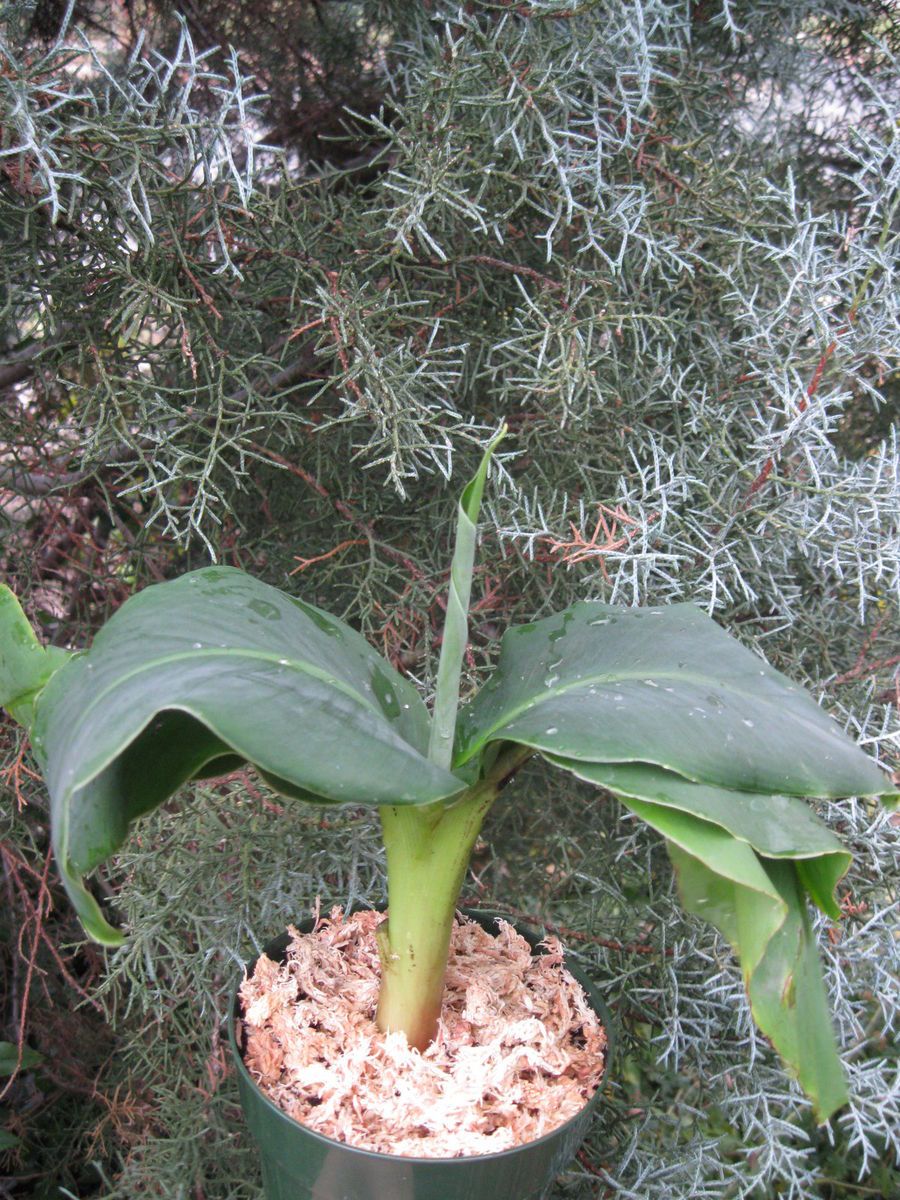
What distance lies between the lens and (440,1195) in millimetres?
524

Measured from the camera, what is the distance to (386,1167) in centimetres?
51

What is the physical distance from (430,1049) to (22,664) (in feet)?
1.14

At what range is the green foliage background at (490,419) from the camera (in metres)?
0.77

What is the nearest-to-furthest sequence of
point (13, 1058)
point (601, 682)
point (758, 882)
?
point (758, 882) → point (601, 682) → point (13, 1058)

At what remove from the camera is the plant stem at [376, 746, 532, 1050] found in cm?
59

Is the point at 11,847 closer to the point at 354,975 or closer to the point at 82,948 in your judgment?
the point at 82,948

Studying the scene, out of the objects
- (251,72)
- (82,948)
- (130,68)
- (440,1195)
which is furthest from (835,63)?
(82,948)

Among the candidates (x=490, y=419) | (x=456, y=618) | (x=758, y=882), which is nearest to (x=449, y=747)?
(x=456, y=618)

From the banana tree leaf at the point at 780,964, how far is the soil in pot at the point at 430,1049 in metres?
0.16

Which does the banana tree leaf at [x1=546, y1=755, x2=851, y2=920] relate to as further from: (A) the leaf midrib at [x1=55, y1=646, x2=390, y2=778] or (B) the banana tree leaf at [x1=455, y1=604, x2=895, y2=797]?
(A) the leaf midrib at [x1=55, y1=646, x2=390, y2=778]

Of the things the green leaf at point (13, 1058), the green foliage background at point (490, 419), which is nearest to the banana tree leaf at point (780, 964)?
the green foliage background at point (490, 419)

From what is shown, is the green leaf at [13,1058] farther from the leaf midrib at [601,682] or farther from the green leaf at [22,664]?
the leaf midrib at [601,682]

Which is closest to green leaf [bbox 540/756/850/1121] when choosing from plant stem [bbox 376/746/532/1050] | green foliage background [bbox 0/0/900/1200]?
plant stem [bbox 376/746/532/1050]

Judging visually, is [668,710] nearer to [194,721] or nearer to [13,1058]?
[194,721]
